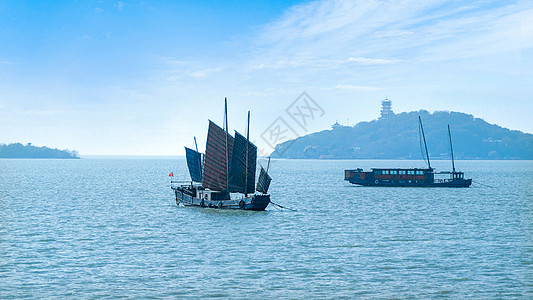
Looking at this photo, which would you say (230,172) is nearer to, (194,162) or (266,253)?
(266,253)

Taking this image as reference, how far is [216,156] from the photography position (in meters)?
66.5

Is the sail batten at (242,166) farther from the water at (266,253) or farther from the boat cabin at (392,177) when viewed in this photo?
the boat cabin at (392,177)

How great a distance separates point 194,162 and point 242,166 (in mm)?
28131

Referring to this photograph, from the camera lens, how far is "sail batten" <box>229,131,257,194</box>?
212 feet

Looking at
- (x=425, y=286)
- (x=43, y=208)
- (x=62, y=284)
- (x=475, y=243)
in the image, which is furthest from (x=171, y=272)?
(x=43, y=208)

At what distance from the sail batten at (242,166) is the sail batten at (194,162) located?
83.3 ft

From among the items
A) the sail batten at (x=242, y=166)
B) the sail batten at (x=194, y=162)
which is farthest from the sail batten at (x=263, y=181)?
the sail batten at (x=194, y=162)

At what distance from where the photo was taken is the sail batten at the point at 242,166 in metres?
64.7

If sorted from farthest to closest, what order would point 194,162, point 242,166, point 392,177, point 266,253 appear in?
point 392,177 → point 194,162 → point 242,166 → point 266,253

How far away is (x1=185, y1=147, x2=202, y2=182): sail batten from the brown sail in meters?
23.7

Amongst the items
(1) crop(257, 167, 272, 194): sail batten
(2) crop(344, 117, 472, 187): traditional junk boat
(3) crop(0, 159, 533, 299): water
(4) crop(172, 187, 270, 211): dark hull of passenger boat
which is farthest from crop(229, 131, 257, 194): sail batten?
(2) crop(344, 117, 472, 187): traditional junk boat

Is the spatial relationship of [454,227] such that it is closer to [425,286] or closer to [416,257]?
[416,257]

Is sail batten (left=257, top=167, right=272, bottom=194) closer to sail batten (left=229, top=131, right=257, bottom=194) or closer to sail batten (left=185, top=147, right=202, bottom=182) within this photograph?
sail batten (left=229, top=131, right=257, bottom=194)

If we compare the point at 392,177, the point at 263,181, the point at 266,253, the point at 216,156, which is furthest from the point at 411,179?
the point at 266,253
